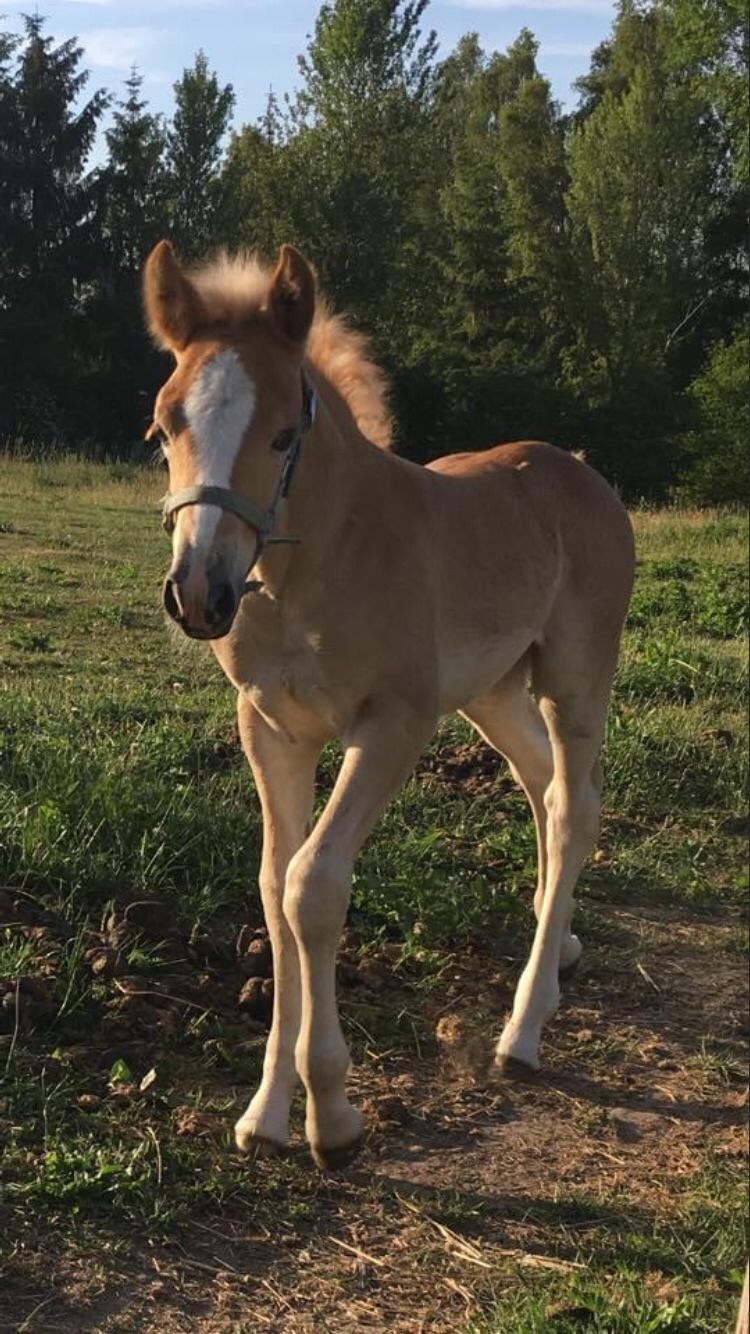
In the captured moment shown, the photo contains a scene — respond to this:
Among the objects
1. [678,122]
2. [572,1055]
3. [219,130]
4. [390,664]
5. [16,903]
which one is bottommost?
[572,1055]

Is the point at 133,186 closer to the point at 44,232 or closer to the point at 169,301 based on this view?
the point at 44,232

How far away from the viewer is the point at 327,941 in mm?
3004

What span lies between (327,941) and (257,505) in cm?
102

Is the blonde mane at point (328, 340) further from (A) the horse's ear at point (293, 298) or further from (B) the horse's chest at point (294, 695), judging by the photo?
(B) the horse's chest at point (294, 695)

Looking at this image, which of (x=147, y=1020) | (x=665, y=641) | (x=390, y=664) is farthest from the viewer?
(x=665, y=641)

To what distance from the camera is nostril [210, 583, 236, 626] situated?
8.48 feet

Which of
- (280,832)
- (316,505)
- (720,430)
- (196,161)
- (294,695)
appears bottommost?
(280,832)

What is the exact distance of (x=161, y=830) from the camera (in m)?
4.52

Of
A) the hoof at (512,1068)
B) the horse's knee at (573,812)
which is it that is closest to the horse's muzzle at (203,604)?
the hoof at (512,1068)

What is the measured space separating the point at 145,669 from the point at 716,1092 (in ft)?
14.8

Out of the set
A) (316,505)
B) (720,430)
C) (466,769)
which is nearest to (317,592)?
(316,505)

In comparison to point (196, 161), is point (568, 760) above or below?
below

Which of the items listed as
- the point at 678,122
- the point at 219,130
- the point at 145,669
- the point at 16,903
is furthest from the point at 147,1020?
the point at 678,122

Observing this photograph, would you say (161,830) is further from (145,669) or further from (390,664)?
(145,669)
